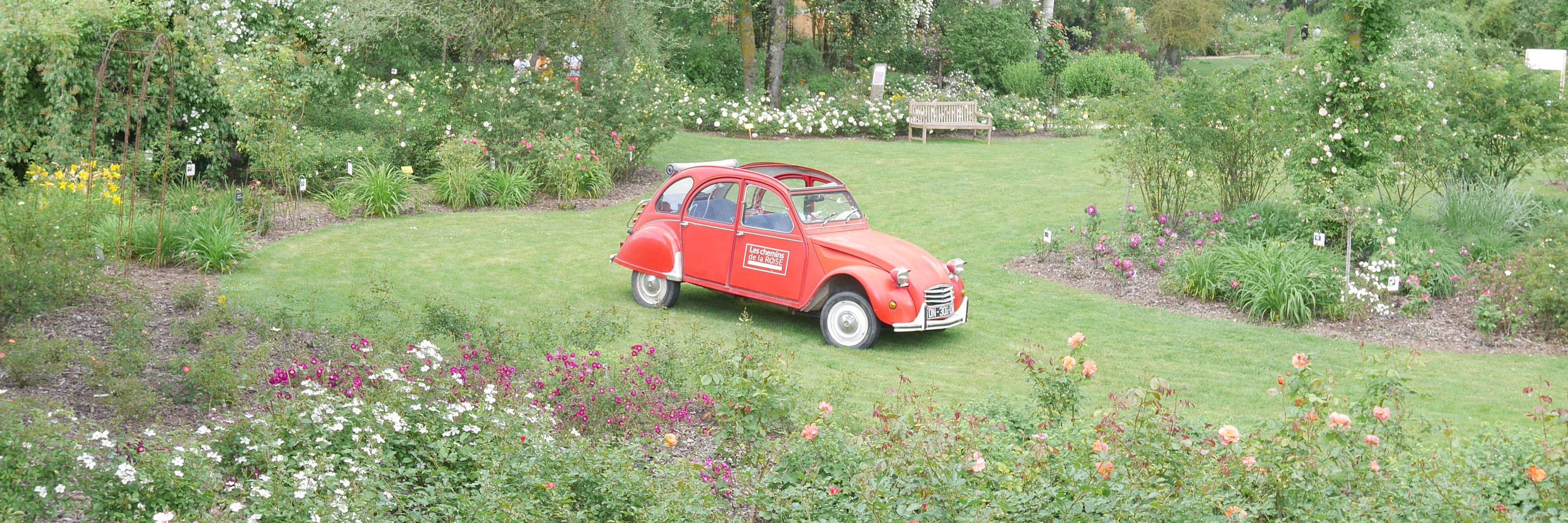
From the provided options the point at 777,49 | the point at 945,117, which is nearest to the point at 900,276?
the point at 945,117

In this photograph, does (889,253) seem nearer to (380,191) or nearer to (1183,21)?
(380,191)

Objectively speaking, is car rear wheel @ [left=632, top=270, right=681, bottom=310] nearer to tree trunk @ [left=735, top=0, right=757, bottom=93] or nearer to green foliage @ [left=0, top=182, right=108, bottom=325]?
green foliage @ [left=0, top=182, right=108, bottom=325]

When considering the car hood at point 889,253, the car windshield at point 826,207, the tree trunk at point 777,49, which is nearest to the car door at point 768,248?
the car windshield at point 826,207

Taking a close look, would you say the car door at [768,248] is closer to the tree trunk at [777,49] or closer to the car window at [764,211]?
the car window at [764,211]

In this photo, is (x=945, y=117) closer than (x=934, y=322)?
No

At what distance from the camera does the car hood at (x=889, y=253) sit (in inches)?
335

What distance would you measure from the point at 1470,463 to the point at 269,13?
14.2 m

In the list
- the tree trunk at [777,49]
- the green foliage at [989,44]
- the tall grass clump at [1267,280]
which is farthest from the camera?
the green foliage at [989,44]

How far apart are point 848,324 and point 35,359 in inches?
202

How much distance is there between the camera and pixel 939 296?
8578mm

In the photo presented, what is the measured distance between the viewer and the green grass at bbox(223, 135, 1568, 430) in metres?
7.78

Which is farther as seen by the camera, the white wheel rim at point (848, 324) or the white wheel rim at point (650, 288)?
the white wheel rim at point (650, 288)

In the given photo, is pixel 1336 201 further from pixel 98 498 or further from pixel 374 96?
pixel 374 96

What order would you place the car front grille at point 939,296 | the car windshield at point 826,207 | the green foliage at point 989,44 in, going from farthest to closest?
the green foliage at point 989,44, the car windshield at point 826,207, the car front grille at point 939,296
